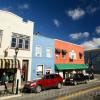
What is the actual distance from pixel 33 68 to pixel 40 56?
2593 mm

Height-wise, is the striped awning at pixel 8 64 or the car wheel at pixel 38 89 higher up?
the striped awning at pixel 8 64

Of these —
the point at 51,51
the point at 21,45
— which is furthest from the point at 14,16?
the point at 51,51

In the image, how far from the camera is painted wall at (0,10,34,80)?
22828 millimetres

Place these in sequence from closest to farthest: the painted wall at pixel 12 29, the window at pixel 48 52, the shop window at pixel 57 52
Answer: the painted wall at pixel 12 29
the window at pixel 48 52
the shop window at pixel 57 52

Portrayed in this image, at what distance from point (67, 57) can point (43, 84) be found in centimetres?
1574

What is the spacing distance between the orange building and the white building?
23.3 ft

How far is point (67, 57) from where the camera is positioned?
1396 inches

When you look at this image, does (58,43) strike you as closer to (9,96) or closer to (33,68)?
(33,68)

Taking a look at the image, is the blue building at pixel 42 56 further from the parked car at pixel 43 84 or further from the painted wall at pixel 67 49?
the parked car at pixel 43 84

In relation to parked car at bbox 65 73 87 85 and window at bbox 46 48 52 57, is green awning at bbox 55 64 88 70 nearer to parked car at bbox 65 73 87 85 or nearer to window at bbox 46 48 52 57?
window at bbox 46 48 52 57

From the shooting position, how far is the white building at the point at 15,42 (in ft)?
74.1

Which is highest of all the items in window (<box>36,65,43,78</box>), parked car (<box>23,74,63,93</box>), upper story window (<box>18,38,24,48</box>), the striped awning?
upper story window (<box>18,38,24,48</box>)

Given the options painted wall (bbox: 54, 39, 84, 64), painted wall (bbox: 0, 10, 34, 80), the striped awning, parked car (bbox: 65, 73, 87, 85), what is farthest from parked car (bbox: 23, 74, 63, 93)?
painted wall (bbox: 54, 39, 84, 64)

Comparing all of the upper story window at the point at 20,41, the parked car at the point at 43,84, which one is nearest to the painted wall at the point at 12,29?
the upper story window at the point at 20,41
